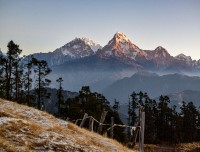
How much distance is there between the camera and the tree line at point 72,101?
83.4 meters

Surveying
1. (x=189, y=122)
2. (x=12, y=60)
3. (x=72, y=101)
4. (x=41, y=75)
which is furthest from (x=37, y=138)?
(x=189, y=122)

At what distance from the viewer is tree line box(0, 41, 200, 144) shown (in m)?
83.4

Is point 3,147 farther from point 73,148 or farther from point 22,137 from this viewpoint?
point 73,148

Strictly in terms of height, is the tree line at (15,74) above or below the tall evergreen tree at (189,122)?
above

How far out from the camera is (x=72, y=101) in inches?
3935

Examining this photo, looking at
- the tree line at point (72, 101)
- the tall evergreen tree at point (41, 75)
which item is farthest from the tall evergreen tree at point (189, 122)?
the tall evergreen tree at point (41, 75)

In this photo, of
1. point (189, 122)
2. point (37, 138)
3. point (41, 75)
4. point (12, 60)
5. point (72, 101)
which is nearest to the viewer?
point (37, 138)

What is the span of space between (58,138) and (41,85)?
84.1m

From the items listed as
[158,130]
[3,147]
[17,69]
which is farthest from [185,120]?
[3,147]

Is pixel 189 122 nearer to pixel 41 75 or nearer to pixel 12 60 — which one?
pixel 41 75

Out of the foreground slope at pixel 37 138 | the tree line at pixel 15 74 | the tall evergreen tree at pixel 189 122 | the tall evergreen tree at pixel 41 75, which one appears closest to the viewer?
the foreground slope at pixel 37 138

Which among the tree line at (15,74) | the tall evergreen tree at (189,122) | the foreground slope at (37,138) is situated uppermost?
the tree line at (15,74)

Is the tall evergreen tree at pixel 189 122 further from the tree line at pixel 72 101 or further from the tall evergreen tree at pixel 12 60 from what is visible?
the tall evergreen tree at pixel 12 60

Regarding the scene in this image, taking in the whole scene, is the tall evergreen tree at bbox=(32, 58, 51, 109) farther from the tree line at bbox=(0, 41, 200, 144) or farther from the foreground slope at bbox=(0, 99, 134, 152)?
the foreground slope at bbox=(0, 99, 134, 152)
